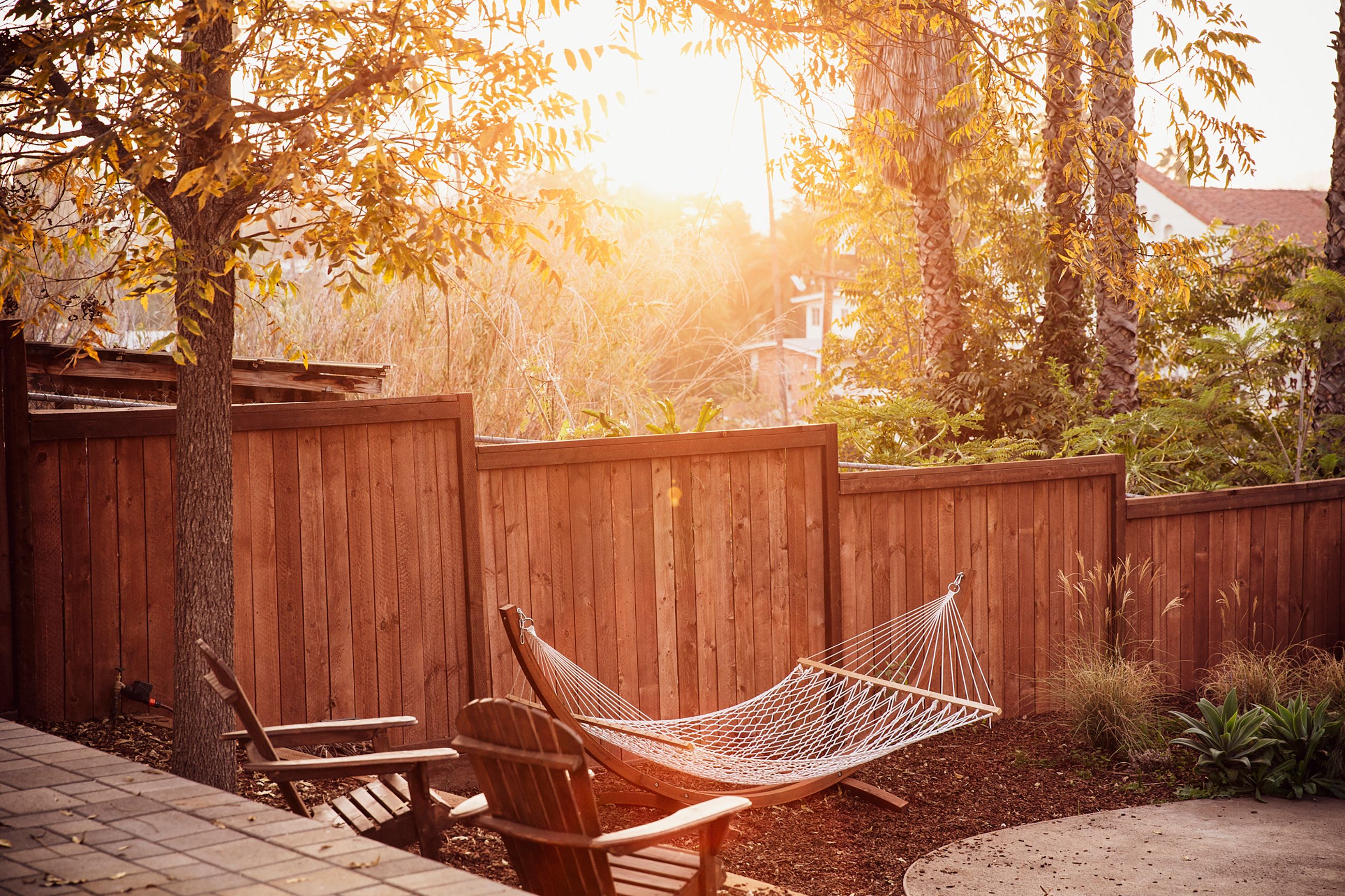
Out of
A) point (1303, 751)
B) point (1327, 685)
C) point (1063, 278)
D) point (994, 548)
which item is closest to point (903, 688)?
point (994, 548)

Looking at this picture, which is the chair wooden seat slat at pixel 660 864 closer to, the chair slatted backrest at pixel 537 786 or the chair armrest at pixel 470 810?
the chair slatted backrest at pixel 537 786

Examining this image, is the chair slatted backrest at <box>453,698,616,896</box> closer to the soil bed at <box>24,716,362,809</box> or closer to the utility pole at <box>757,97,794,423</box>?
the soil bed at <box>24,716,362,809</box>

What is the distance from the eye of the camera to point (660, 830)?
2754mm

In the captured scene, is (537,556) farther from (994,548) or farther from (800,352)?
(800,352)

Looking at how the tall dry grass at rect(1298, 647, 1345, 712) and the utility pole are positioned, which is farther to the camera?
the utility pole

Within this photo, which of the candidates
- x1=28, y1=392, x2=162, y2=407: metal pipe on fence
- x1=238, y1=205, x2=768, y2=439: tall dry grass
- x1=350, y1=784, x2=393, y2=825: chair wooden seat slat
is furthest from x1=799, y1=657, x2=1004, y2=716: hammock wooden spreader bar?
x1=238, y1=205, x2=768, y2=439: tall dry grass

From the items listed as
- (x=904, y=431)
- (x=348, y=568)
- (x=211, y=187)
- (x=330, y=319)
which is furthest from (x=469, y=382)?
(x=211, y=187)

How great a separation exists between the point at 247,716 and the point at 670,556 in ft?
8.50

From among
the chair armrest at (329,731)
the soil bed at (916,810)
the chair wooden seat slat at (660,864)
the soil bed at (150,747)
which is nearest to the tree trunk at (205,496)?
the soil bed at (150,747)

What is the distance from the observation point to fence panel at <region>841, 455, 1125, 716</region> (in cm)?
594

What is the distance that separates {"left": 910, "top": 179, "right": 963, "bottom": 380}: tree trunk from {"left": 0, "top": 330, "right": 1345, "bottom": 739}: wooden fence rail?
4104 millimetres

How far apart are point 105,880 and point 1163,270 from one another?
502 cm

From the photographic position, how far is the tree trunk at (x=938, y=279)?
10438mm

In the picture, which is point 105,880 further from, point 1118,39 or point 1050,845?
point 1118,39
